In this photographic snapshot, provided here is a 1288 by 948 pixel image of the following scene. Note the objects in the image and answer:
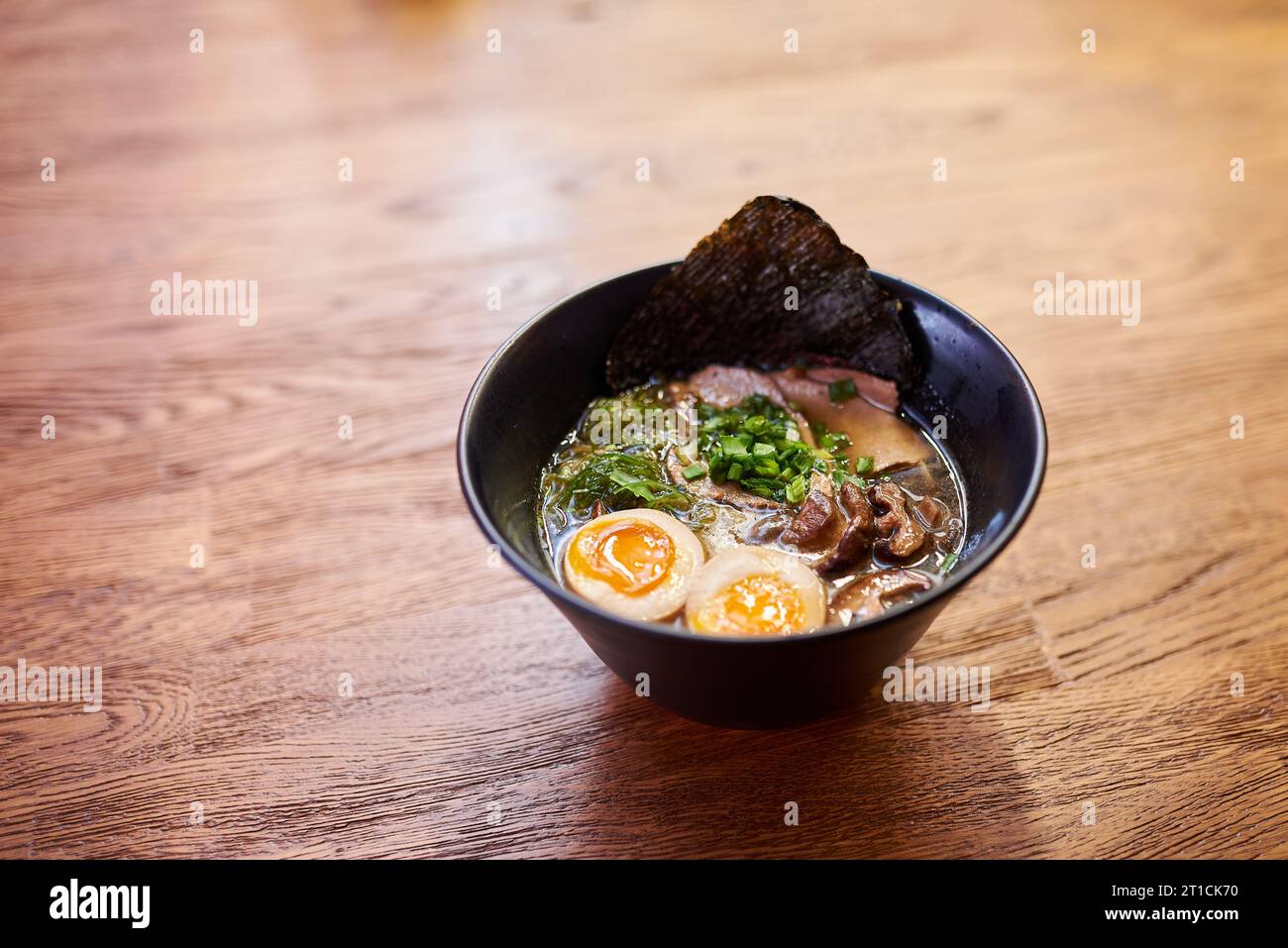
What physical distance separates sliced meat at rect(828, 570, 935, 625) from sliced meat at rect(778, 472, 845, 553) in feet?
0.29

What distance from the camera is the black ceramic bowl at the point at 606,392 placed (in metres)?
1.27

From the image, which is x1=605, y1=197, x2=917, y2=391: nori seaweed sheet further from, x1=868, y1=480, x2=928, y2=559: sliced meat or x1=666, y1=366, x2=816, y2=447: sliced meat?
x1=868, y1=480, x2=928, y2=559: sliced meat

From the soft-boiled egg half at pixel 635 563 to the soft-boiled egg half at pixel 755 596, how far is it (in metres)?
0.04

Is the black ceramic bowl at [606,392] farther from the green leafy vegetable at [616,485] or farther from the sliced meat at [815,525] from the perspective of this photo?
the sliced meat at [815,525]

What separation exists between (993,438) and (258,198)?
235cm

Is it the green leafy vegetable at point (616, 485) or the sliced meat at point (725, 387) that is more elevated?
the sliced meat at point (725, 387)

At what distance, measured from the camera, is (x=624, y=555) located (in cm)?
166

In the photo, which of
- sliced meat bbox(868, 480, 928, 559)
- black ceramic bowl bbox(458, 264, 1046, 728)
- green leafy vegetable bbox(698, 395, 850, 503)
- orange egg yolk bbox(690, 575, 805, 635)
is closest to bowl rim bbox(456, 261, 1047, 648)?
black ceramic bowl bbox(458, 264, 1046, 728)

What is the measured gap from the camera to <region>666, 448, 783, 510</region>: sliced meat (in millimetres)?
1770

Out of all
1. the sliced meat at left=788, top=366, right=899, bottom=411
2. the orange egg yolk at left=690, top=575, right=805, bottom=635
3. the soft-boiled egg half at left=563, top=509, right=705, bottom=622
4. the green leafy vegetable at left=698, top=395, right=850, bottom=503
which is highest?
the sliced meat at left=788, top=366, right=899, bottom=411

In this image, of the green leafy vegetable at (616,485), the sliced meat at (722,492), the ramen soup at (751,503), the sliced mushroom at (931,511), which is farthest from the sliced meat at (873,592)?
the green leafy vegetable at (616,485)

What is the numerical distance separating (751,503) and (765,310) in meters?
0.39

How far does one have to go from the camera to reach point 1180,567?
6.10 feet
